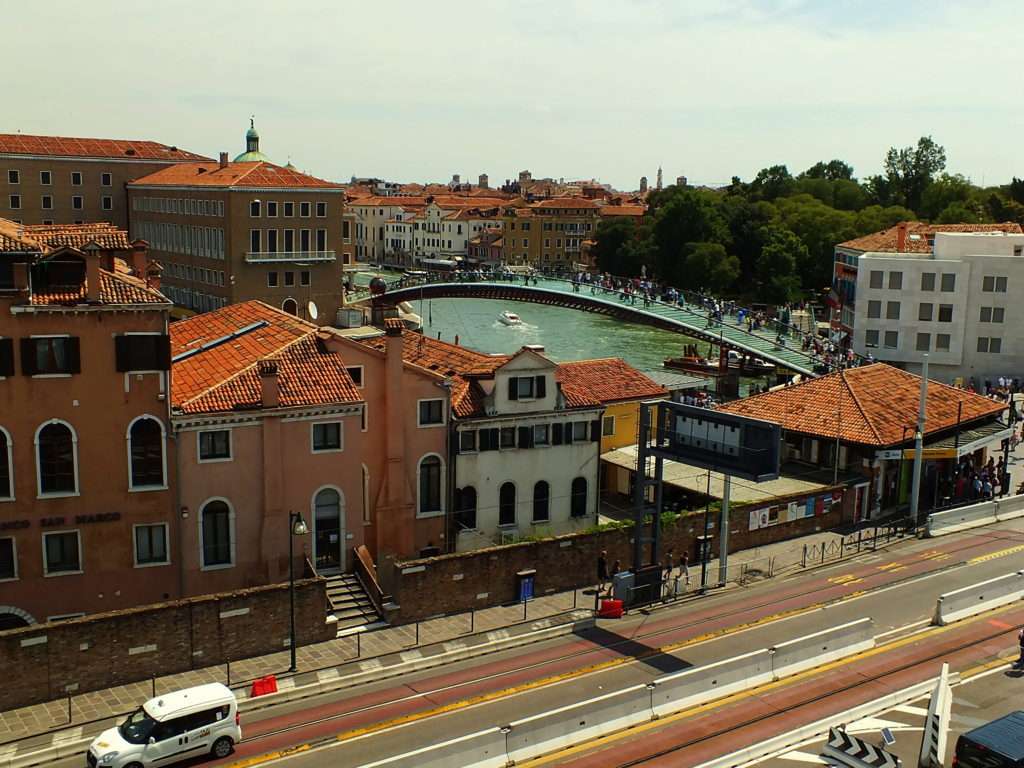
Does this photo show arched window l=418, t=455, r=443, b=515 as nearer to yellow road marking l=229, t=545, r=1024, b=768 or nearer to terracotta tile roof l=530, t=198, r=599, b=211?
yellow road marking l=229, t=545, r=1024, b=768

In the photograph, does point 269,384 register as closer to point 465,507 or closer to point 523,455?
point 465,507

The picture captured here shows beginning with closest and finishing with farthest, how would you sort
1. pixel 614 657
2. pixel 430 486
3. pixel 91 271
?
pixel 614 657
pixel 91 271
pixel 430 486

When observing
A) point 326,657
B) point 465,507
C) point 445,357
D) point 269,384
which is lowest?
point 326,657

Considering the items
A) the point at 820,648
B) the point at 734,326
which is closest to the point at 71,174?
the point at 734,326

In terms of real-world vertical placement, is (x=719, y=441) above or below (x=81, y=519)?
above

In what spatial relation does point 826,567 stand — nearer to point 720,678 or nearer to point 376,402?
point 720,678

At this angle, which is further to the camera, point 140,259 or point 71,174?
point 71,174

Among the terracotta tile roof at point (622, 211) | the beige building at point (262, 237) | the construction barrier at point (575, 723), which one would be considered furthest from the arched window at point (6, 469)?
the terracotta tile roof at point (622, 211)
